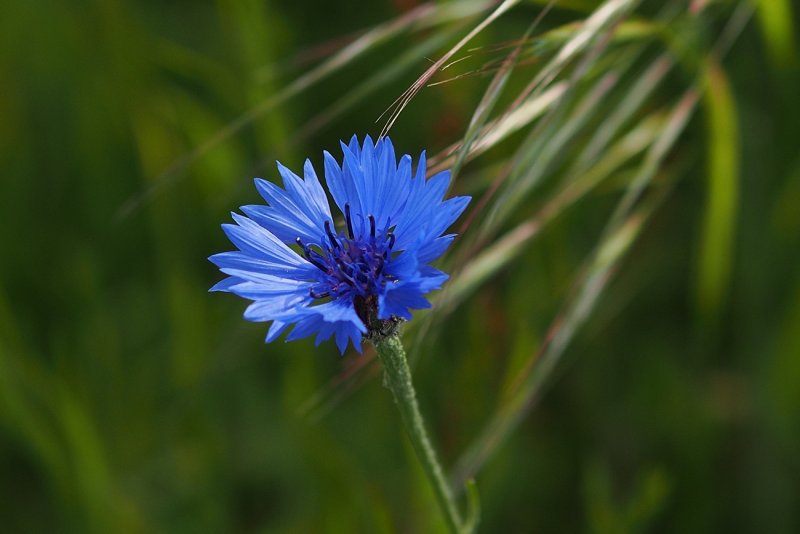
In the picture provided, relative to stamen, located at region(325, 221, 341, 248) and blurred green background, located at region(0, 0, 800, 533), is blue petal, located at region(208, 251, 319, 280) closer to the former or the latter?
stamen, located at region(325, 221, 341, 248)

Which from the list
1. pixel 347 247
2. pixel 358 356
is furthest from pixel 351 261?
A: pixel 358 356

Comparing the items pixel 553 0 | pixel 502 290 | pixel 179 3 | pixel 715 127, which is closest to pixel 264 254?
pixel 553 0

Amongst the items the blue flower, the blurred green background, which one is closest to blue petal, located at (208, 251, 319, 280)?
the blue flower

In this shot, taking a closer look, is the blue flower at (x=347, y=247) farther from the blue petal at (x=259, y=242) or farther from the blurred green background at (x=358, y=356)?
the blurred green background at (x=358, y=356)

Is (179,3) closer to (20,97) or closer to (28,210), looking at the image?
(20,97)

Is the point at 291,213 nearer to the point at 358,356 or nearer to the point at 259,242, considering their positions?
the point at 259,242

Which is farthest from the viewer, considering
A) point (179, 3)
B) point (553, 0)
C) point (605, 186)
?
point (179, 3)
